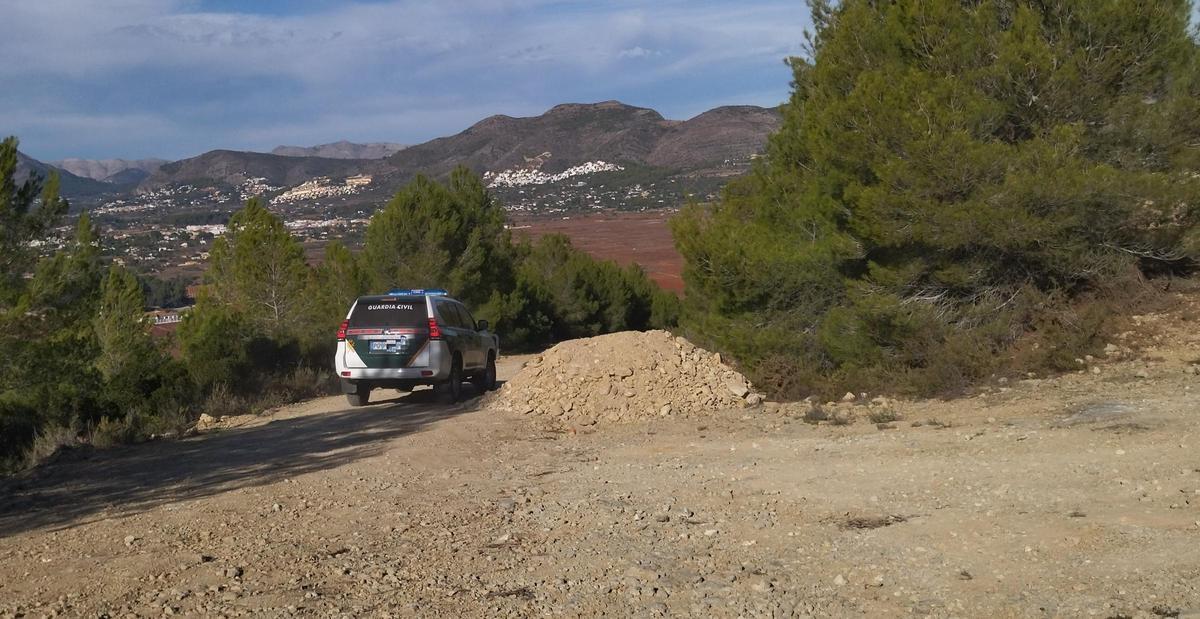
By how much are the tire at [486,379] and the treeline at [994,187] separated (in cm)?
490

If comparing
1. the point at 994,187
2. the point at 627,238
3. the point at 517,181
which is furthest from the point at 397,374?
the point at 517,181

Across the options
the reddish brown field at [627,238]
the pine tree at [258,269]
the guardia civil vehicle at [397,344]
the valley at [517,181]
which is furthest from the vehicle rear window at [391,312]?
the valley at [517,181]

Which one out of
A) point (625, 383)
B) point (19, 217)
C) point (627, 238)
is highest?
point (19, 217)

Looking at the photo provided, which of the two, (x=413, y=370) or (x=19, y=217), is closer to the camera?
(x=19, y=217)

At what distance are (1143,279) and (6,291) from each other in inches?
633

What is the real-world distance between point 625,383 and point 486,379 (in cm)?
402

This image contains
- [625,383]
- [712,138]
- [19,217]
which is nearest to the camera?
[19,217]

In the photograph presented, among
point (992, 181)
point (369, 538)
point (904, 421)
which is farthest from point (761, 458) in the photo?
point (992, 181)

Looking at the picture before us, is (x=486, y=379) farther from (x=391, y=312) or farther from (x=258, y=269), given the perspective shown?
(x=258, y=269)

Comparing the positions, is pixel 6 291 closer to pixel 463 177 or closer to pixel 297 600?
pixel 297 600

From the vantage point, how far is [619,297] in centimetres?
4216

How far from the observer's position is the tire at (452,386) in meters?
16.6

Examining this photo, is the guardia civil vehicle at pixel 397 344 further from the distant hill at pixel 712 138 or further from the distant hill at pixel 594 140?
the distant hill at pixel 594 140

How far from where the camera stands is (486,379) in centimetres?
1850
